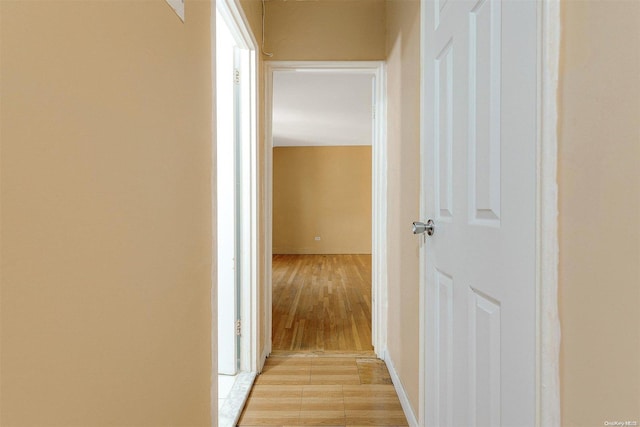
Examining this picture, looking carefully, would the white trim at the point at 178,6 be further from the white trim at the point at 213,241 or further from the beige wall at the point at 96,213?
the white trim at the point at 213,241

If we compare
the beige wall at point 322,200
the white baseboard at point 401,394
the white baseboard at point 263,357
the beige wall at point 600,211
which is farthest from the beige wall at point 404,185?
the beige wall at point 322,200

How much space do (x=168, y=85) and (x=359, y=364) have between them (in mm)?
2132

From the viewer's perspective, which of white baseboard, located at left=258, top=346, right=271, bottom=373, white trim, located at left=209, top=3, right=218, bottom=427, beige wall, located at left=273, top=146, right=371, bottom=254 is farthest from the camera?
beige wall, located at left=273, top=146, right=371, bottom=254

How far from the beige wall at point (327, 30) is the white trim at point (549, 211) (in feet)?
6.42

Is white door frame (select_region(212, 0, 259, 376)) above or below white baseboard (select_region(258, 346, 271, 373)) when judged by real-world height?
above

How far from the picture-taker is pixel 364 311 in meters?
3.64

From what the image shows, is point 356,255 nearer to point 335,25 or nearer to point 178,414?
point 335,25

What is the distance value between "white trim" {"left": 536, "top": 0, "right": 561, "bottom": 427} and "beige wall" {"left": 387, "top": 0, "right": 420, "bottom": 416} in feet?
3.01

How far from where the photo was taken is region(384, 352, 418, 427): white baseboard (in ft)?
5.55

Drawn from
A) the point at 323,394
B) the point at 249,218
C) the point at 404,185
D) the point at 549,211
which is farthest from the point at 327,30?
the point at 323,394

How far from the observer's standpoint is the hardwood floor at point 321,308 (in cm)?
279

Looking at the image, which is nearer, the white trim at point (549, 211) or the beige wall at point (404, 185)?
the white trim at point (549, 211)

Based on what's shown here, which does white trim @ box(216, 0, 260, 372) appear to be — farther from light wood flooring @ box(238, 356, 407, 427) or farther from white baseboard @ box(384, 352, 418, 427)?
white baseboard @ box(384, 352, 418, 427)

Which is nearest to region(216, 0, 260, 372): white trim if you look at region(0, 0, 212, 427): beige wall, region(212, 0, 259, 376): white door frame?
region(212, 0, 259, 376): white door frame
